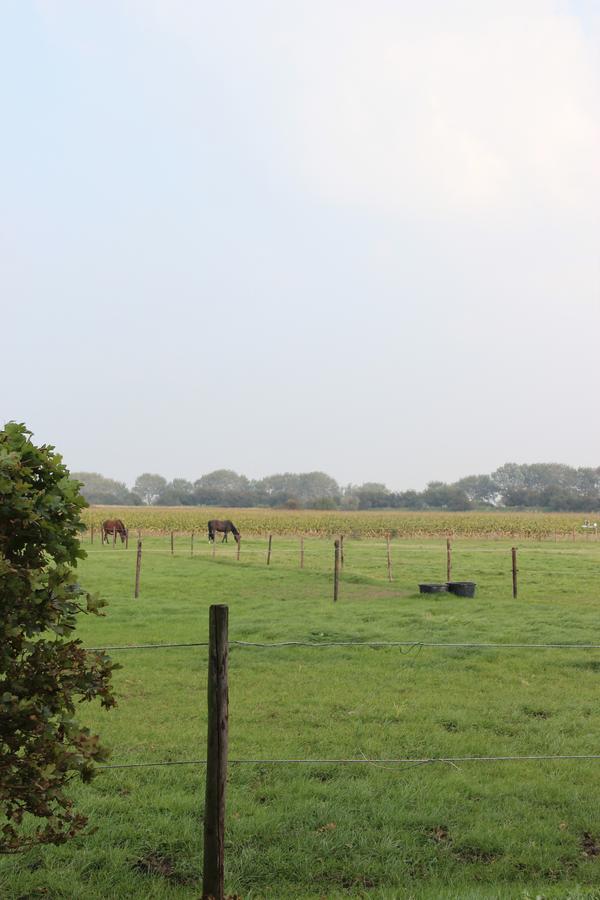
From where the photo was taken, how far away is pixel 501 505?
490 feet

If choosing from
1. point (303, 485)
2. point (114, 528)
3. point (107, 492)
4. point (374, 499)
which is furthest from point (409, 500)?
point (114, 528)

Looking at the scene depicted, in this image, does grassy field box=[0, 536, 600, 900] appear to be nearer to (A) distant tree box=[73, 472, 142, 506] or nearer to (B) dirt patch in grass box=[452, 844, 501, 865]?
(B) dirt patch in grass box=[452, 844, 501, 865]

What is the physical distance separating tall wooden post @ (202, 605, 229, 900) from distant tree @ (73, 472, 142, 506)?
539 feet

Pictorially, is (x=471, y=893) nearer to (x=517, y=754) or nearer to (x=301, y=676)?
(x=517, y=754)

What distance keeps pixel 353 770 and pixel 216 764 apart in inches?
124

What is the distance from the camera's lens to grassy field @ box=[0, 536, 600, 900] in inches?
223

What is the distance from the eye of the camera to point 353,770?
777cm

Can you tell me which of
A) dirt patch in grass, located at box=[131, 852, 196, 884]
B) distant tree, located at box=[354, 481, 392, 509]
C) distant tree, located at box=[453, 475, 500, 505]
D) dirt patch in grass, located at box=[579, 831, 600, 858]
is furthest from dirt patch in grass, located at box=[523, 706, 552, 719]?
distant tree, located at box=[453, 475, 500, 505]

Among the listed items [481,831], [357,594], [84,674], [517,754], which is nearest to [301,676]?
[517,754]

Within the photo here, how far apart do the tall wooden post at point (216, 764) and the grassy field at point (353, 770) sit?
44 centimetres

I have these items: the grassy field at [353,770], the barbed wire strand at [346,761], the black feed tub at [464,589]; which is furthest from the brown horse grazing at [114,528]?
the barbed wire strand at [346,761]

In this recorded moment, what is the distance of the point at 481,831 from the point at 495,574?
23.9 metres

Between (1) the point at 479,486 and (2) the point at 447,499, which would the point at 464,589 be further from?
(1) the point at 479,486

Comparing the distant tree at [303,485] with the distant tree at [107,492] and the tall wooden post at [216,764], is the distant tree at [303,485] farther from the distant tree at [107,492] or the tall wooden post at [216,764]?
the tall wooden post at [216,764]
